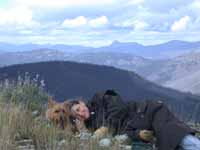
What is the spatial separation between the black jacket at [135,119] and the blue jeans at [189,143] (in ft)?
0.16

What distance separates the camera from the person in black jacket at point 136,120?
6.12 metres

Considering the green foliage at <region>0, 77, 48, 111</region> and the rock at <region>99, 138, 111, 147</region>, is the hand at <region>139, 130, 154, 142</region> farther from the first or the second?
the green foliage at <region>0, 77, 48, 111</region>

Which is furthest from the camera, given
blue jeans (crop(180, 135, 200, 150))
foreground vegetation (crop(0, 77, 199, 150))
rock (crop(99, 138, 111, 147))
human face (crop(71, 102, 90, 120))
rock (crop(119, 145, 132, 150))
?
human face (crop(71, 102, 90, 120))

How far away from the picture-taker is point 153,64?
156 metres

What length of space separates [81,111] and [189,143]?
1.34 meters

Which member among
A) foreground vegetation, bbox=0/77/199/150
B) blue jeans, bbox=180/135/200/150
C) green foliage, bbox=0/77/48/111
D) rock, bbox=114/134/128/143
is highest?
green foliage, bbox=0/77/48/111

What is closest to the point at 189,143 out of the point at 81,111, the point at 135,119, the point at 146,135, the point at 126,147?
the point at 146,135

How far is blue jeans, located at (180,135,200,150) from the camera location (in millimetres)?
6117

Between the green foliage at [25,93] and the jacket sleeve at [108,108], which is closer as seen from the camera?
the jacket sleeve at [108,108]

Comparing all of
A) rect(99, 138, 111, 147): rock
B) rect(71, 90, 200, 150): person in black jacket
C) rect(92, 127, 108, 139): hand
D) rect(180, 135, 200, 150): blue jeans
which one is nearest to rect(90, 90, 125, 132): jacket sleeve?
rect(71, 90, 200, 150): person in black jacket

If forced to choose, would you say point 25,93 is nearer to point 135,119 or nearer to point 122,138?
point 135,119

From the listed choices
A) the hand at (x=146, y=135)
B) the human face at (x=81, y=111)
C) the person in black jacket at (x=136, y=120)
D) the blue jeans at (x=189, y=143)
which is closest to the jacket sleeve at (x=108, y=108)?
the person in black jacket at (x=136, y=120)

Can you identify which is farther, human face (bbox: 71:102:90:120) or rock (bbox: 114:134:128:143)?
human face (bbox: 71:102:90:120)

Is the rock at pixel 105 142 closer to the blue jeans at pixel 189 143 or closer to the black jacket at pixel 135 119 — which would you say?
the black jacket at pixel 135 119
